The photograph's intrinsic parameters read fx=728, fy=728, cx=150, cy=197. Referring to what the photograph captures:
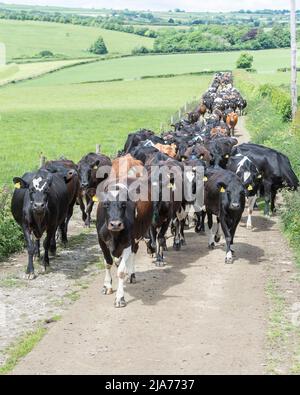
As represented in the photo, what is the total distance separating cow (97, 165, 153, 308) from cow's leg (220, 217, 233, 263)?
2364 mm

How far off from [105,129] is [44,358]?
3504 cm

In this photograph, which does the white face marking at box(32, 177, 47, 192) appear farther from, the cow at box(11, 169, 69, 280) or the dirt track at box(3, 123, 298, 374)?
the dirt track at box(3, 123, 298, 374)

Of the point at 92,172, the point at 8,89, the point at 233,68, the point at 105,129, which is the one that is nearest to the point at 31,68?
the point at 8,89

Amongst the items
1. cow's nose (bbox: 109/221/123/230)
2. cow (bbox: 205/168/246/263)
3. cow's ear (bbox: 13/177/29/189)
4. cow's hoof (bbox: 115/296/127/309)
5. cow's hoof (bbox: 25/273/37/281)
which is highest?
cow's ear (bbox: 13/177/29/189)

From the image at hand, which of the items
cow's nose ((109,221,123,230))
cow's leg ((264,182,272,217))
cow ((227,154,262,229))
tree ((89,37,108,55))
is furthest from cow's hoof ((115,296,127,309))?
tree ((89,37,108,55))

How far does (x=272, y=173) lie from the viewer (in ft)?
62.8

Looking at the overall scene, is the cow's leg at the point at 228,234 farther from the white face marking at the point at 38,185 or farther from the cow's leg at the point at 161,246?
the white face marking at the point at 38,185

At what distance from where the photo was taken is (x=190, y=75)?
97625 millimetres

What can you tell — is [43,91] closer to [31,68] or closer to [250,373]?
[31,68]

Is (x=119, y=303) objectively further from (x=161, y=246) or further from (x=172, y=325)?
(x=161, y=246)

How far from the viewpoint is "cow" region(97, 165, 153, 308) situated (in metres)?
10.9

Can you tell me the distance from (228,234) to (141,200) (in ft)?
7.87
